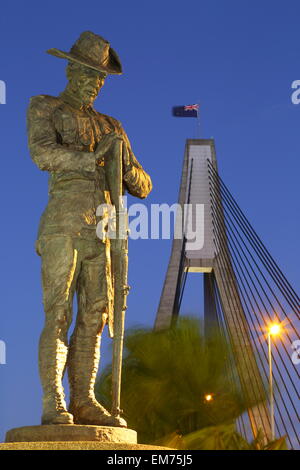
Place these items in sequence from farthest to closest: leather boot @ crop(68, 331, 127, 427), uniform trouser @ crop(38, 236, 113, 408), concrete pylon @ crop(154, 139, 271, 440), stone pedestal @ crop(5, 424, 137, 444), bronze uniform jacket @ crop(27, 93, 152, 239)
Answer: concrete pylon @ crop(154, 139, 271, 440), bronze uniform jacket @ crop(27, 93, 152, 239), leather boot @ crop(68, 331, 127, 427), uniform trouser @ crop(38, 236, 113, 408), stone pedestal @ crop(5, 424, 137, 444)

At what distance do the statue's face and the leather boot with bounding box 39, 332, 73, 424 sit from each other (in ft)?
6.72

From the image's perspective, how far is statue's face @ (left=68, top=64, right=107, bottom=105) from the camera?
834 centimetres

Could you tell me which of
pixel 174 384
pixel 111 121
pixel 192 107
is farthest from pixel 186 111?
pixel 111 121

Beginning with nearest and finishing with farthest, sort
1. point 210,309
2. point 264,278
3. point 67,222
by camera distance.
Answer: point 67,222, point 264,278, point 210,309

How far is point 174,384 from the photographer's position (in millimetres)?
31406

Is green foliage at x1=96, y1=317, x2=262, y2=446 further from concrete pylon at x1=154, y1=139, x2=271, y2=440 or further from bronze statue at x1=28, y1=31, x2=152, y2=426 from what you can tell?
bronze statue at x1=28, y1=31, x2=152, y2=426

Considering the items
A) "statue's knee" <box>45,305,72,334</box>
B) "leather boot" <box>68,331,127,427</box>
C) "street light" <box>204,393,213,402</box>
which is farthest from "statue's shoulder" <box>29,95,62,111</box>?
"street light" <box>204,393,213,402</box>

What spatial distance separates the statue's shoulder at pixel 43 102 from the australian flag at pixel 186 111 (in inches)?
1362

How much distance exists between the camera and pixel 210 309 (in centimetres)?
3759

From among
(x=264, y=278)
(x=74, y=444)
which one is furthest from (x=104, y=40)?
(x=264, y=278)

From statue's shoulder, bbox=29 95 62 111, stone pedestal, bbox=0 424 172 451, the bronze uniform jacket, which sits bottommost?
stone pedestal, bbox=0 424 172 451

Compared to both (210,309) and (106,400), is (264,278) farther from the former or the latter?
(210,309)
